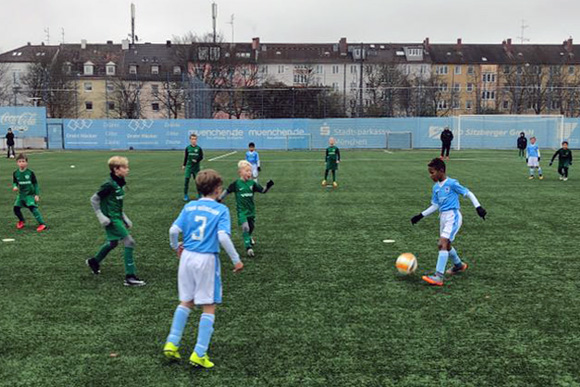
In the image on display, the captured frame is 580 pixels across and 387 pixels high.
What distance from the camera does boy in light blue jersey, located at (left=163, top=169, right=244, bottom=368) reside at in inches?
194

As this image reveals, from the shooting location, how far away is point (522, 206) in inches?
594

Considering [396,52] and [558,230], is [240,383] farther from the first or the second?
[396,52]

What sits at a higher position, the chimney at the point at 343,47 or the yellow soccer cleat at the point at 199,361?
the chimney at the point at 343,47

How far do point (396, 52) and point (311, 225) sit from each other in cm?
9123

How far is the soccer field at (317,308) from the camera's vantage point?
4941 mm

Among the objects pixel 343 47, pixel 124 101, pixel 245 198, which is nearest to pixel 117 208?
pixel 245 198

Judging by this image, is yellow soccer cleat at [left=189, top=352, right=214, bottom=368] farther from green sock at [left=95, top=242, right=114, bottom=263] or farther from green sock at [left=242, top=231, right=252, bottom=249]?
green sock at [left=242, top=231, right=252, bottom=249]

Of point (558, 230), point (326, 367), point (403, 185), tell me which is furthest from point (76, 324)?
point (403, 185)

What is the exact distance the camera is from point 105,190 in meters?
7.41

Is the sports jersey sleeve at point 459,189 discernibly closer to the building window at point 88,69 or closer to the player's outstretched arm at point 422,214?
the player's outstretched arm at point 422,214

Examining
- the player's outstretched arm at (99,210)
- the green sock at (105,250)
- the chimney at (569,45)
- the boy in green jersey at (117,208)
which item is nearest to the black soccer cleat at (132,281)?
the boy in green jersey at (117,208)

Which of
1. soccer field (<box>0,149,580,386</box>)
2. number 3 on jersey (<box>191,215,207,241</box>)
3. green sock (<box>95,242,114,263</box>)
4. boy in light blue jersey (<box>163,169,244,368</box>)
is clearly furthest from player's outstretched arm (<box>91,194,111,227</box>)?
number 3 on jersey (<box>191,215,207,241</box>)

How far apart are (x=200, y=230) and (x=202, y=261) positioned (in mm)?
284

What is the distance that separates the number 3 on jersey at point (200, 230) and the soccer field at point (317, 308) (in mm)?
1227
